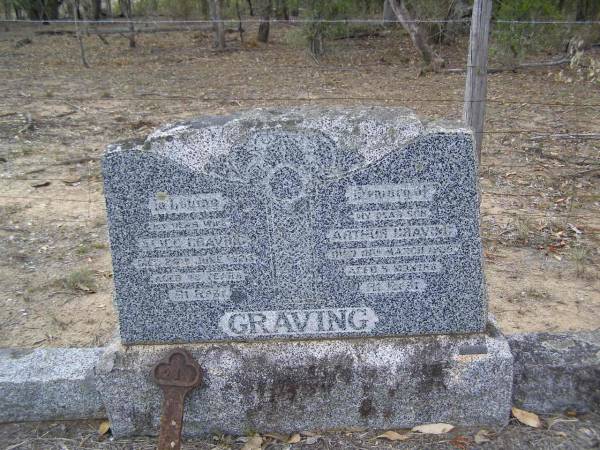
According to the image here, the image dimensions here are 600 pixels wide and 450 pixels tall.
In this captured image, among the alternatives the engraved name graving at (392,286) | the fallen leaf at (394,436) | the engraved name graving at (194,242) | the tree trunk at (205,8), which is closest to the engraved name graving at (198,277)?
the engraved name graving at (194,242)

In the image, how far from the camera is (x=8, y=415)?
9.01 feet

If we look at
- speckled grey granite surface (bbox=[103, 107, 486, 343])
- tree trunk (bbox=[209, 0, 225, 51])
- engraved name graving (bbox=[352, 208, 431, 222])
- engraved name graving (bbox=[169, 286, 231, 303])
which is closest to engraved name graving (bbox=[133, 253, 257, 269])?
speckled grey granite surface (bbox=[103, 107, 486, 343])

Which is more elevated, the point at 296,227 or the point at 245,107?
the point at 296,227

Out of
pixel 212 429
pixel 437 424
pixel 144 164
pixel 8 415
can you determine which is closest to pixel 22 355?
pixel 8 415

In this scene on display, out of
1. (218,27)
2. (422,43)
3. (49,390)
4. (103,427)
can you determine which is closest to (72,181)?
(49,390)

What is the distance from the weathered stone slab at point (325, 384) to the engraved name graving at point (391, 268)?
11.9 inches

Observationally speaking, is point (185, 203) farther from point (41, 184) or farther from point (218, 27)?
point (218, 27)

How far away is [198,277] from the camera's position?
2586 millimetres

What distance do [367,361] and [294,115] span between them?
1075 millimetres

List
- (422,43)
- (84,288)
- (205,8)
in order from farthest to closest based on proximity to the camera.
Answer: (205,8)
(422,43)
(84,288)

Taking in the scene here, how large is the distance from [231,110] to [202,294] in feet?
20.5

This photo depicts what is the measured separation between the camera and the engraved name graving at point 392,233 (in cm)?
246

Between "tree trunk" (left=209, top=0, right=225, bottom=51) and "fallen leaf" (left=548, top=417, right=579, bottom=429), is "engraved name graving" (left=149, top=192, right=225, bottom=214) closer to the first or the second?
"fallen leaf" (left=548, top=417, right=579, bottom=429)

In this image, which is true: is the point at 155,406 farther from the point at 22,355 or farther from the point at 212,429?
the point at 22,355
